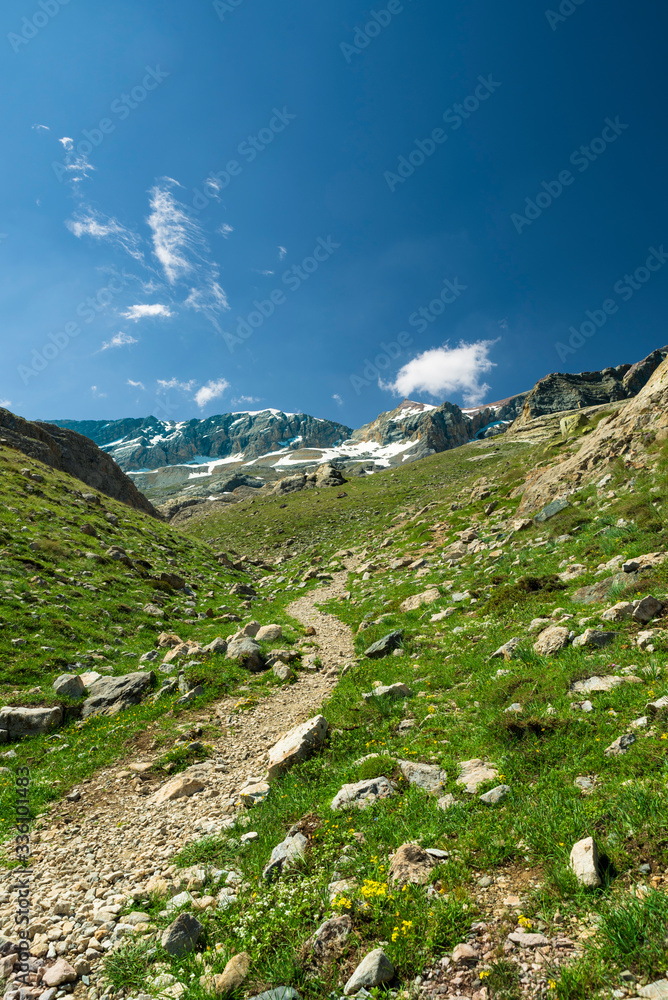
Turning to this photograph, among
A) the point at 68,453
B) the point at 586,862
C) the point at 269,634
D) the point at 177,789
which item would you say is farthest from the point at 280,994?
the point at 68,453

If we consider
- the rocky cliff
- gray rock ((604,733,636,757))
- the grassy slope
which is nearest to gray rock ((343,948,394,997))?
the grassy slope

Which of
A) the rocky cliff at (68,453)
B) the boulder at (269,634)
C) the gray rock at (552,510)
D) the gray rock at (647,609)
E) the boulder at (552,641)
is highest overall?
Answer: the rocky cliff at (68,453)

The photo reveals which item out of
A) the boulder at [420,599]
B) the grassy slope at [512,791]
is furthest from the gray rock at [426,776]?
the boulder at [420,599]

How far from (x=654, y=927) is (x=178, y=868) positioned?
21.6ft

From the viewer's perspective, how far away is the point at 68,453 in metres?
50.3

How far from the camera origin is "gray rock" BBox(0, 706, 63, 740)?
10850 mm

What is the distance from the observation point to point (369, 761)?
25.8 feet

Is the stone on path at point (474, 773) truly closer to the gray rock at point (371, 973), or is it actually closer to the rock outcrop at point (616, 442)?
the gray rock at point (371, 973)

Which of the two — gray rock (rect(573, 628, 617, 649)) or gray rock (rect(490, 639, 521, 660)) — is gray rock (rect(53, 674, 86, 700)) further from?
gray rock (rect(573, 628, 617, 649))

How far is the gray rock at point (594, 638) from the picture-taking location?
8.66 meters

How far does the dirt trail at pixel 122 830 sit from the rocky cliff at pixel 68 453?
38.8 m

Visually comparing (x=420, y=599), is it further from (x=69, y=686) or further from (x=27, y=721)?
(x=27, y=721)

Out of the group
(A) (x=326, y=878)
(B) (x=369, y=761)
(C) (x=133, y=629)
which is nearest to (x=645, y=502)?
(B) (x=369, y=761)

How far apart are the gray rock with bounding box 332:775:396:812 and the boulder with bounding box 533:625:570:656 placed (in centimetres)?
492
